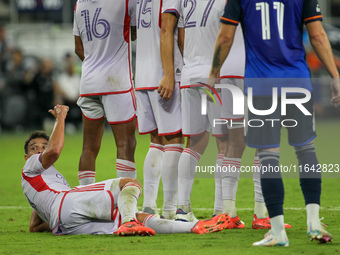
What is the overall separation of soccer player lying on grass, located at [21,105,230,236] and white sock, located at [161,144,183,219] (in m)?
0.43

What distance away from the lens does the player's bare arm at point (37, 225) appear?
5.92 meters

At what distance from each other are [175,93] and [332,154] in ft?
22.0

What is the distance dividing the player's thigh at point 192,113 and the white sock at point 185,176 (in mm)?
199

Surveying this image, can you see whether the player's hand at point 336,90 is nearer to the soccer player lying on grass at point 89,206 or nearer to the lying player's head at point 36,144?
the soccer player lying on grass at point 89,206

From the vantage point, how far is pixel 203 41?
6055 millimetres

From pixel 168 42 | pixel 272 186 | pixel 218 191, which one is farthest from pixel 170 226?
pixel 168 42

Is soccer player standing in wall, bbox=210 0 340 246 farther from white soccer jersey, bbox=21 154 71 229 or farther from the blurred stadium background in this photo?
the blurred stadium background

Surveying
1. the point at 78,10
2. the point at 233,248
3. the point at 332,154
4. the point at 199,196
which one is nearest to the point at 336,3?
the point at 332,154

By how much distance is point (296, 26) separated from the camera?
4.88 meters

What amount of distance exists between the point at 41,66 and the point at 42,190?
14399mm

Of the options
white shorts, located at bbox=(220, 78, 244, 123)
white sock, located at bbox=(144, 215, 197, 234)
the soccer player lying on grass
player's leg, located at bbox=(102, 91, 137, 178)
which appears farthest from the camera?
player's leg, located at bbox=(102, 91, 137, 178)

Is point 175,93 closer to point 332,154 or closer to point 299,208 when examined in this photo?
point 299,208

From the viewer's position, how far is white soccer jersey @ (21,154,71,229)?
564cm

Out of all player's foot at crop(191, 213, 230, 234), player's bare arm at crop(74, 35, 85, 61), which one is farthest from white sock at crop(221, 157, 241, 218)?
player's bare arm at crop(74, 35, 85, 61)
